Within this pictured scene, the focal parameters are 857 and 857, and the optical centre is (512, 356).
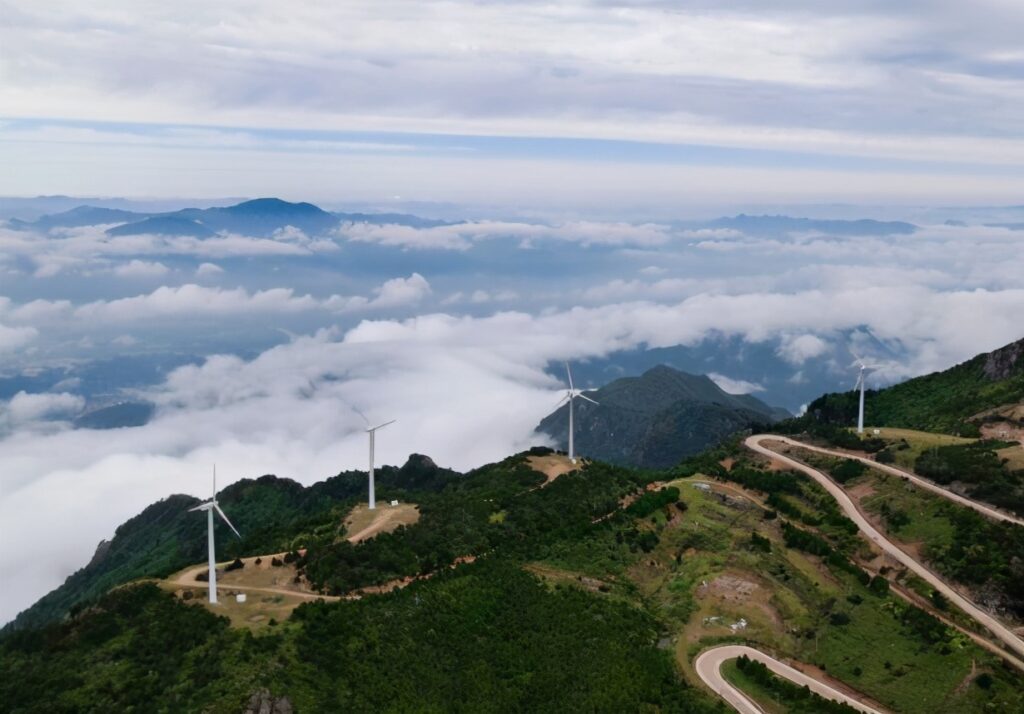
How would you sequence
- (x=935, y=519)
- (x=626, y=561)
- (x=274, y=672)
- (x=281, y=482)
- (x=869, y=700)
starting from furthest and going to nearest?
(x=281, y=482) < (x=935, y=519) < (x=626, y=561) < (x=869, y=700) < (x=274, y=672)

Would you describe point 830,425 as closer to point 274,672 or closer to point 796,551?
point 796,551

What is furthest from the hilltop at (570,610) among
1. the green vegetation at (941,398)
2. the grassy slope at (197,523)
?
the grassy slope at (197,523)

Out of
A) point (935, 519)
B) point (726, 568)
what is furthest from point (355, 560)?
point (935, 519)

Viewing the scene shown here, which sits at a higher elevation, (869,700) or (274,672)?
(274,672)

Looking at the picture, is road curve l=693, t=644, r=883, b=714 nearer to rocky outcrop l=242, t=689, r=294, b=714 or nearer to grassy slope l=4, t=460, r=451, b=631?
rocky outcrop l=242, t=689, r=294, b=714

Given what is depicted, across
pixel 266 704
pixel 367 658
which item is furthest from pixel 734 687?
pixel 266 704

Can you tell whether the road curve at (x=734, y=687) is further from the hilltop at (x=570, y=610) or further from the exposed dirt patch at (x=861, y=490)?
the exposed dirt patch at (x=861, y=490)

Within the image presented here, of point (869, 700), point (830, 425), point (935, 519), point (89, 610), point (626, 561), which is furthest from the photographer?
point (830, 425)
